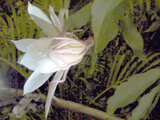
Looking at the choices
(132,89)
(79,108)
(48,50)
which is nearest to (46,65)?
(48,50)

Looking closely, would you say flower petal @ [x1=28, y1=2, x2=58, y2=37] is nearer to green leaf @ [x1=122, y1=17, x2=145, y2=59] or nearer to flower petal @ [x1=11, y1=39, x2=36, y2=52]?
flower petal @ [x1=11, y1=39, x2=36, y2=52]

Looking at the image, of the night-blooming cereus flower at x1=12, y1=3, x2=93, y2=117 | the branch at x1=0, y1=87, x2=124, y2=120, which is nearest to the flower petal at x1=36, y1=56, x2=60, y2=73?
the night-blooming cereus flower at x1=12, y1=3, x2=93, y2=117

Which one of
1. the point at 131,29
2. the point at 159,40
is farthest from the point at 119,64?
the point at 131,29

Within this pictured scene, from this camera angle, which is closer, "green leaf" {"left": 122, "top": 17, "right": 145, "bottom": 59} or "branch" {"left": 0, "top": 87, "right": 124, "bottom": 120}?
"green leaf" {"left": 122, "top": 17, "right": 145, "bottom": 59}

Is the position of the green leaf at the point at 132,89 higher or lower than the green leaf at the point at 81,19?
lower

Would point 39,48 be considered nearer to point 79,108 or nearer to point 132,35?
point 132,35

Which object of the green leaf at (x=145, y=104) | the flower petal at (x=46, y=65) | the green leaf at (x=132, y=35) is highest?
the green leaf at (x=132, y=35)

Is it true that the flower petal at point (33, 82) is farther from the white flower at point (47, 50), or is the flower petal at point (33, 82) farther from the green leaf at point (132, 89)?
the green leaf at point (132, 89)

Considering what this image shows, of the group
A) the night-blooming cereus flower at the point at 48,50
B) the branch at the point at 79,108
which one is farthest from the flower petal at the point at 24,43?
the branch at the point at 79,108
